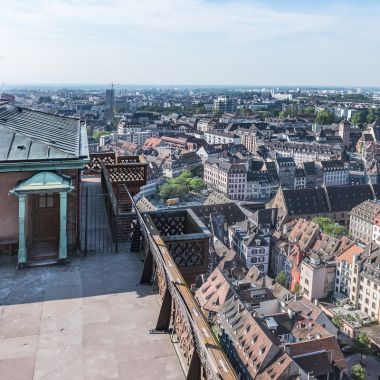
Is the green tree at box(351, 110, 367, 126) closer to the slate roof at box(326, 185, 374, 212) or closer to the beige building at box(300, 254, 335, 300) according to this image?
the slate roof at box(326, 185, 374, 212)

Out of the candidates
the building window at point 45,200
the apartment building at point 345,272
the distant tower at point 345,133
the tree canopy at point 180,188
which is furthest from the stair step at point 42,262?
the distant tower at point 345,133

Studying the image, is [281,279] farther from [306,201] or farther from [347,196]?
[347,196]

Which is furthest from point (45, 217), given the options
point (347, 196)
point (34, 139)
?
point (347, 196)

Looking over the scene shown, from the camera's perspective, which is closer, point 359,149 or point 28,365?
point 28,365

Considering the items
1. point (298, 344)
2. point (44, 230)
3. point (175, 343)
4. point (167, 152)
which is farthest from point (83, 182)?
point (167, 152)

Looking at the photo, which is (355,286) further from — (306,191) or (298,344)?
(306,191)

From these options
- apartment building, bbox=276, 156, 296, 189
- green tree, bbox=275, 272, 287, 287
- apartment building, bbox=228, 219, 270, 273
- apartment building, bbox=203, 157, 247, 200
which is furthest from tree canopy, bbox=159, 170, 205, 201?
green tree, bbox=275, 272, 287, 287

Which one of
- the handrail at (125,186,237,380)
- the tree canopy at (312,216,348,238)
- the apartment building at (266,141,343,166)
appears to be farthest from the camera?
the apartment building at (266,141,343,166)
